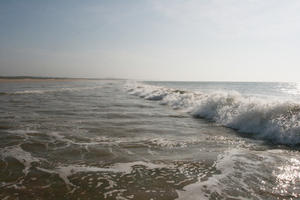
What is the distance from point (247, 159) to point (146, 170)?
2.62 meters

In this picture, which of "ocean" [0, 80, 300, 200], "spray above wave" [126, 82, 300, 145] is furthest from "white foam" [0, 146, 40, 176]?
Answer: "spray above wave" [126, 82, 300, 145]

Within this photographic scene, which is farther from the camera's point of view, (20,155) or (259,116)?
(259,116)

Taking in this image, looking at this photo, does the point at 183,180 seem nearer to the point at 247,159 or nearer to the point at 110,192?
the point at 110,192

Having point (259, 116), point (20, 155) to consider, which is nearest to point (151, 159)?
point (20, 155)

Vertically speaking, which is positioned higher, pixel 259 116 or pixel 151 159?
pixel 259 116

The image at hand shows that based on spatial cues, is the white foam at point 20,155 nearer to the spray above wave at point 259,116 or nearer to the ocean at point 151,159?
the ocean at point 151,159

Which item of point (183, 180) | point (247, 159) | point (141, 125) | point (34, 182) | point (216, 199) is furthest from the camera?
point (141, 125)

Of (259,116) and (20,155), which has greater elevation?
(259,116)

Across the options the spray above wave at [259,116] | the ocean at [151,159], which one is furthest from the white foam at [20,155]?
the spray above wave at [259,116]

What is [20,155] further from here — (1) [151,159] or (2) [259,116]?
(2) [259,116]

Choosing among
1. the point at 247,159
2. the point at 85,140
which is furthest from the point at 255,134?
the point at 85,140

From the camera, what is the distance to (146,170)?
499cm

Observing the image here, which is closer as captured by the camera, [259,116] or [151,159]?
[151,159]

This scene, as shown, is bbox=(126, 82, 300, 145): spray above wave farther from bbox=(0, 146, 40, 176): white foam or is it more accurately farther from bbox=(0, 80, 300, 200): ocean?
bbox=(0, 146, 40, 176): white foam
